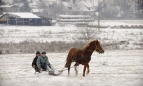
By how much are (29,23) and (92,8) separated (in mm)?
51848

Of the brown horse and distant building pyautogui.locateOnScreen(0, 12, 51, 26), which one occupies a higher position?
the brown horse

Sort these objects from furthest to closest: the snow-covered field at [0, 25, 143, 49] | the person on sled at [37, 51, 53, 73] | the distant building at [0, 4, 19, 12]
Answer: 1. the distant building at [0, 4, 19, 12]
2. the snow-covered field at [0, 25, 143, 49]
3. the person on sled at [37, 51, 53, 73]

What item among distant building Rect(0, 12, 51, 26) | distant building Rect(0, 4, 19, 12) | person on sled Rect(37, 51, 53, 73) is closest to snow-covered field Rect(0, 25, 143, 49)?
person on sled Rect(37, 51, 53, 73)

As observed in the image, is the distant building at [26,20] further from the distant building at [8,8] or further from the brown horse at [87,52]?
the brown horse at [87,52]

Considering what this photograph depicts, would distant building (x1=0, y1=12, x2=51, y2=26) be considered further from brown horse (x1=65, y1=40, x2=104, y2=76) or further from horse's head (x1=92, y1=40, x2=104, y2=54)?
horse's head (x1=92, y1=40, x2=104, y2=54)

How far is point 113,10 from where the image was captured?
351ft

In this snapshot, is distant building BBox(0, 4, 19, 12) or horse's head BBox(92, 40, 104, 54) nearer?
horse's head BBox(92, 40, 104, 54)

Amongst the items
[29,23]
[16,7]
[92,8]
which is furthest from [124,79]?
[92,8]

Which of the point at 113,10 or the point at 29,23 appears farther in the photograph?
the point at 113,10

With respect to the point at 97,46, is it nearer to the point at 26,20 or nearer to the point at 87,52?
the point at 87,52

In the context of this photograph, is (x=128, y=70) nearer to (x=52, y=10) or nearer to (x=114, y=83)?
(x=114, y=83)

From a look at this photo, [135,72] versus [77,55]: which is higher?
[77,55]

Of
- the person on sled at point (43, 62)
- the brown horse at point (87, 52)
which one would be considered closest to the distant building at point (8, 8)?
the person on sled at point (43, 62)

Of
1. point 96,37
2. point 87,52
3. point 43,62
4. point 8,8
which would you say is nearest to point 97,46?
point 87,52
